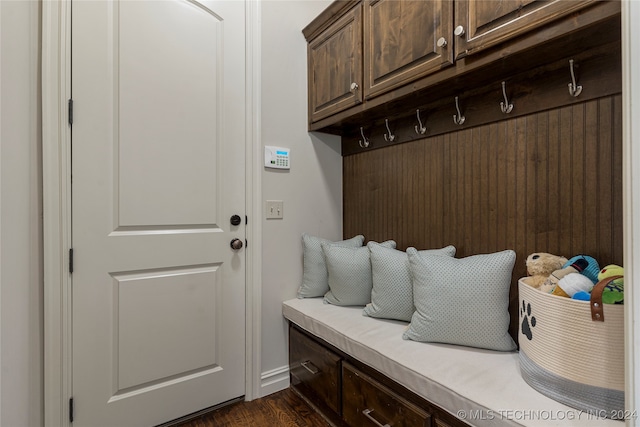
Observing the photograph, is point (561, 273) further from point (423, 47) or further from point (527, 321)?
point (423, 47)

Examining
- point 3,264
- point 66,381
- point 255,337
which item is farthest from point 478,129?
point 66,381

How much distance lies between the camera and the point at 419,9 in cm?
130

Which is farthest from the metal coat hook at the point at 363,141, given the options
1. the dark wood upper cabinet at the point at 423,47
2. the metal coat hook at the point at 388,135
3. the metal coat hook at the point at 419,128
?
the metal coat hook at the point at 419,128

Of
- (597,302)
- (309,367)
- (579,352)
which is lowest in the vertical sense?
(309,367)

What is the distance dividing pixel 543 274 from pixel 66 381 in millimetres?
1971

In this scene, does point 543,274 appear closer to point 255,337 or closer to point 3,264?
point 255,337

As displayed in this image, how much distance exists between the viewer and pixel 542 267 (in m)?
1.10

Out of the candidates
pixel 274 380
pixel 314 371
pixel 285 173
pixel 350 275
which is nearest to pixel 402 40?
pixel 285 173

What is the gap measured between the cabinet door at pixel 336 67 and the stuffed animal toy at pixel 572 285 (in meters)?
1.18

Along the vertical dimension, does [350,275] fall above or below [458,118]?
below

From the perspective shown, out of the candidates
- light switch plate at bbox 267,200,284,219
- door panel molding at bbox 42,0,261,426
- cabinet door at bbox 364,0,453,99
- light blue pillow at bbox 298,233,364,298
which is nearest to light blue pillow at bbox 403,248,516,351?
light blue pillow at bbox 298,233,364,298

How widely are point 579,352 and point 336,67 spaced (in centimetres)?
165

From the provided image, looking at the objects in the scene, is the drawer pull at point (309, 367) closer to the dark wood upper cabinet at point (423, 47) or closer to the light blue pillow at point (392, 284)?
the light blue pillow at point (392, 284)

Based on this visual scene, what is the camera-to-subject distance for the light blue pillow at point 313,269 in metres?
1.88
